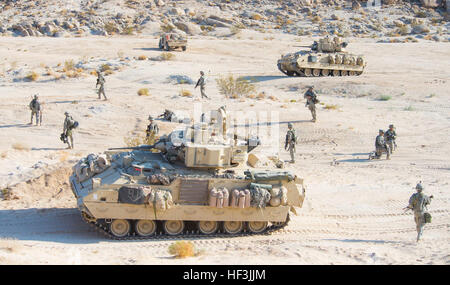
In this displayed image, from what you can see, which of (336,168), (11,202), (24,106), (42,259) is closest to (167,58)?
(24,106)

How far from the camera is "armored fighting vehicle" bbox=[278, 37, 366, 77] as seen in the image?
3509 centimetres

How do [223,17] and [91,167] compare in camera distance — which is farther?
[223,17]

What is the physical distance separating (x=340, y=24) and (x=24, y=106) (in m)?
40.1

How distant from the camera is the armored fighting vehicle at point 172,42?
4322 centimetres

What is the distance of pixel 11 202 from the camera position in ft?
51.2

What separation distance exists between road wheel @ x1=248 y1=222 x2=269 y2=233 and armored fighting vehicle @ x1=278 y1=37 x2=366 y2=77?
2184 centimetres

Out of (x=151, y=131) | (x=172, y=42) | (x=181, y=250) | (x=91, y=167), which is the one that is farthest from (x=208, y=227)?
(x=172, y=42)

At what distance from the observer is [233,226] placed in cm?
1385

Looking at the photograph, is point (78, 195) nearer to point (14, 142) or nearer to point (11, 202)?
point (11, 202)

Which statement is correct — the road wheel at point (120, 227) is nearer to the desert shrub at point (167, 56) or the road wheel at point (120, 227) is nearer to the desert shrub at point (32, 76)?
the desert shrub at point (32, 76)

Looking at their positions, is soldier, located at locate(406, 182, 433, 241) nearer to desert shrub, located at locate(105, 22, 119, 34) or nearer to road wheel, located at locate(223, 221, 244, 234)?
road wheel, located at locate(223, 221, 244, 234)

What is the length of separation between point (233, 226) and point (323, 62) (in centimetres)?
2333

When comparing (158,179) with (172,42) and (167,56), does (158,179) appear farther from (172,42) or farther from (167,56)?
(172,42)

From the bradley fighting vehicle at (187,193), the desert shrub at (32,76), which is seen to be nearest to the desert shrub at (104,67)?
the desert shrub at (32,76)
